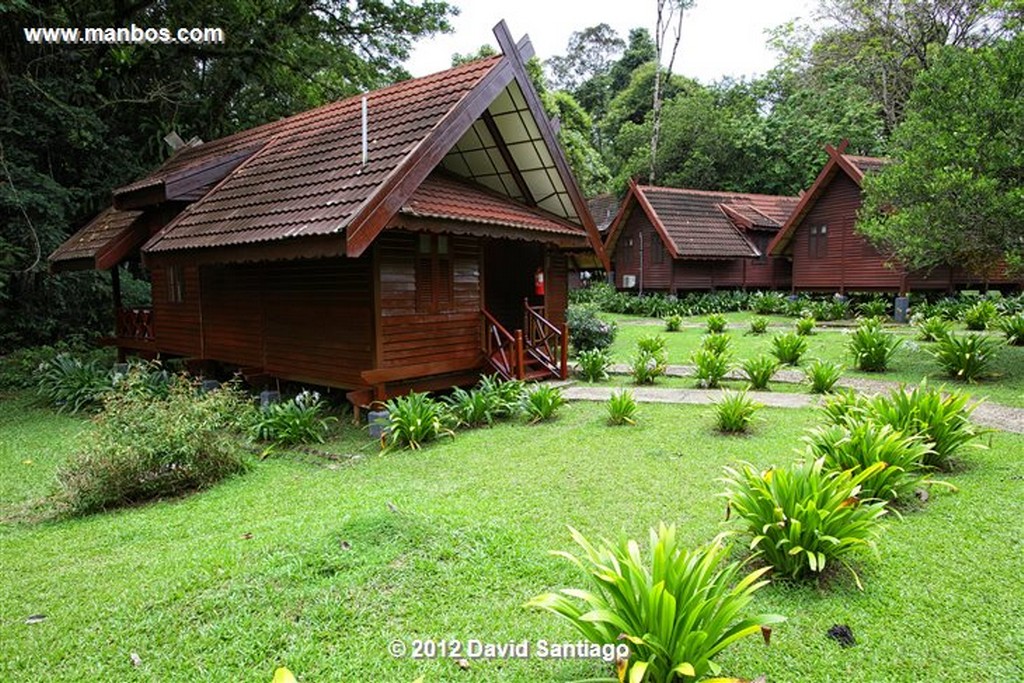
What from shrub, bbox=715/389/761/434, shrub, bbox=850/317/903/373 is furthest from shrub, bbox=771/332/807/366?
shrub, bbox=715/389/761/434

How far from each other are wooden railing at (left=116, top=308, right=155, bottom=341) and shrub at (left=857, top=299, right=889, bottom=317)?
20438mm

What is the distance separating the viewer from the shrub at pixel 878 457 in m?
4.65

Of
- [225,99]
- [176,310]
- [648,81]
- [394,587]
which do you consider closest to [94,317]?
[176,310]

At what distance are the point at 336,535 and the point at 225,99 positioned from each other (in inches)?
742

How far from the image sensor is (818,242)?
861 inches

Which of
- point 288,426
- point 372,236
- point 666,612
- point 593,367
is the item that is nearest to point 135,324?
point 288,426

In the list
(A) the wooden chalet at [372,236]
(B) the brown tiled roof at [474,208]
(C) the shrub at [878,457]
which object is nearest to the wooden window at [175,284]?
(A) the wooden chalet at [372,236]

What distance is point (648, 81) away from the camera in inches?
1575

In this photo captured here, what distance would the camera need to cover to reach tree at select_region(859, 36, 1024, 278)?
9.30 meters

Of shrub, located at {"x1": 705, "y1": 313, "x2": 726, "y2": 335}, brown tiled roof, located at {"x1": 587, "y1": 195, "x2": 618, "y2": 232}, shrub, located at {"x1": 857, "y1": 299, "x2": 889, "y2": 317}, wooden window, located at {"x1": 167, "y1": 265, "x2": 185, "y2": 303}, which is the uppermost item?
brown tiled roof, located at {"x1": 587, "y1": 195, "x2": 618, "y2": 232}

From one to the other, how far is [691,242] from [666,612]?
896 inches

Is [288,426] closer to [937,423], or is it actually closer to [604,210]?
[937,423]

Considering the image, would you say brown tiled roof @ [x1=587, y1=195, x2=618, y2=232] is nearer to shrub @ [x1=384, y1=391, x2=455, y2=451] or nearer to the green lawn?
the green lawn

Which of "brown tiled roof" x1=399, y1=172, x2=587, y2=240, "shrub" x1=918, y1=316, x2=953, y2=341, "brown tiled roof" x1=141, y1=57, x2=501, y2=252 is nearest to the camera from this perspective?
"brown tiled roof" x1=141, y1=57, x2=501, y2=252
